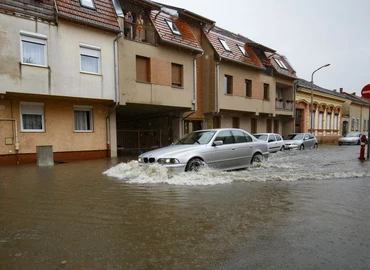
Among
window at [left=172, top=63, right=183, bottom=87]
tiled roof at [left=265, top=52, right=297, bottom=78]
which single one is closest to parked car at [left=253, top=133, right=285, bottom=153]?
window at [left=172, top=63, right=183, bottom=87]

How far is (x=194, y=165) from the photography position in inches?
281

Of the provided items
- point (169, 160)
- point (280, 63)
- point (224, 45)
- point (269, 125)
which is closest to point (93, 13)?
point (169, 160)

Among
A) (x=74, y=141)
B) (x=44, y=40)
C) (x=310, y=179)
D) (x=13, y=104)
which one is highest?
(x=44, y=40)

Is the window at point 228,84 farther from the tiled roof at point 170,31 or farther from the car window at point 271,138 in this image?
the car window at point 271,138

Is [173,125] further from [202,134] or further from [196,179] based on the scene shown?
[196,179]

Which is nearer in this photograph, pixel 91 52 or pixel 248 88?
pixel 91 52

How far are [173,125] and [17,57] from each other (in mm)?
10157

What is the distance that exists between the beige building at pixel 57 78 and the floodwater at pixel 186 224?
5931 mm

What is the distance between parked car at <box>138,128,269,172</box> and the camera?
6.96 metres

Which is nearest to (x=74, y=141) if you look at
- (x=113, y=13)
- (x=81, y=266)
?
(x=113, y=13)

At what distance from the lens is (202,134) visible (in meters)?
8.41

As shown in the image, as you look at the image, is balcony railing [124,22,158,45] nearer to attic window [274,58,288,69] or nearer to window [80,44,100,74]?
window [80,44,100,74]

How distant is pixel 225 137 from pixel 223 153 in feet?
2.22

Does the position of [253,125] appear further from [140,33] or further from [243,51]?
[140,33]
